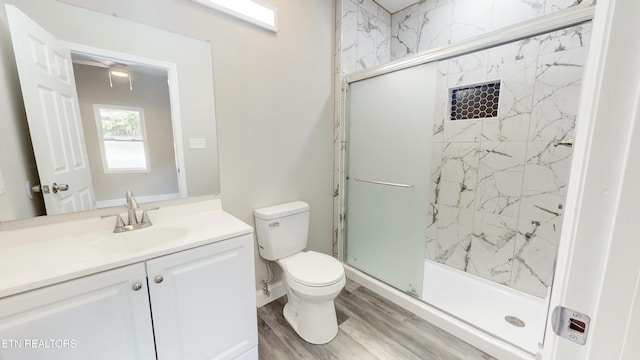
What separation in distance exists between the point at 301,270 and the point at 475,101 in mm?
1973

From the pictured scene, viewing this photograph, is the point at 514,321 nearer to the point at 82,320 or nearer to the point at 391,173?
the point at 391,173

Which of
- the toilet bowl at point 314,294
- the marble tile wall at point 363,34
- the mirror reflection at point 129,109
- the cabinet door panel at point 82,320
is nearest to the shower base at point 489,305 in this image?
the toilet bowl at point 314,294

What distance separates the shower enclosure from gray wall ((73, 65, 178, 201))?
1.40 m

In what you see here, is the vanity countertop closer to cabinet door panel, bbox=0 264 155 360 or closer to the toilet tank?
cabinet door panel, bbox=0 264 155 360

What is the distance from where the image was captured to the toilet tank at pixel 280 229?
5.66 feet

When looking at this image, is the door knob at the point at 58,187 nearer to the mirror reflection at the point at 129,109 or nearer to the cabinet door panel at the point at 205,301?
the mirror reflection at the point at 129,109

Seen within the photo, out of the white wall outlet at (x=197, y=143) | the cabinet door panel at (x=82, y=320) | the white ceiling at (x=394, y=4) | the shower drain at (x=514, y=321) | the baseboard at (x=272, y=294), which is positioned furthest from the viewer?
the white ceiling at (x=394, y=4)

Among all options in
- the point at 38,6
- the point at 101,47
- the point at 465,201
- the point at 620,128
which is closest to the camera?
the point at 620,128

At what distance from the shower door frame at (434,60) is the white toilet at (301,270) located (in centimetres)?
54

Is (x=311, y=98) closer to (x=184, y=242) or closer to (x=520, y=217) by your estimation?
(x=184, y=242)

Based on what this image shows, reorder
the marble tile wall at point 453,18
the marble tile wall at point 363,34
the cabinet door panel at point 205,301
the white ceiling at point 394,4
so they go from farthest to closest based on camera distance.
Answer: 1. the white ceiling at point 394,4
2. the marble tile wall at point 363,34
3. the marble tile wall at point 453,18
4. the cabinet door panel at point 205,301

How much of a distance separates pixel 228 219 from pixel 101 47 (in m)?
1.07

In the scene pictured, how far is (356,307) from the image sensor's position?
188 cm

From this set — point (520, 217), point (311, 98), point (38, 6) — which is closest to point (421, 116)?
point (311, 98)
